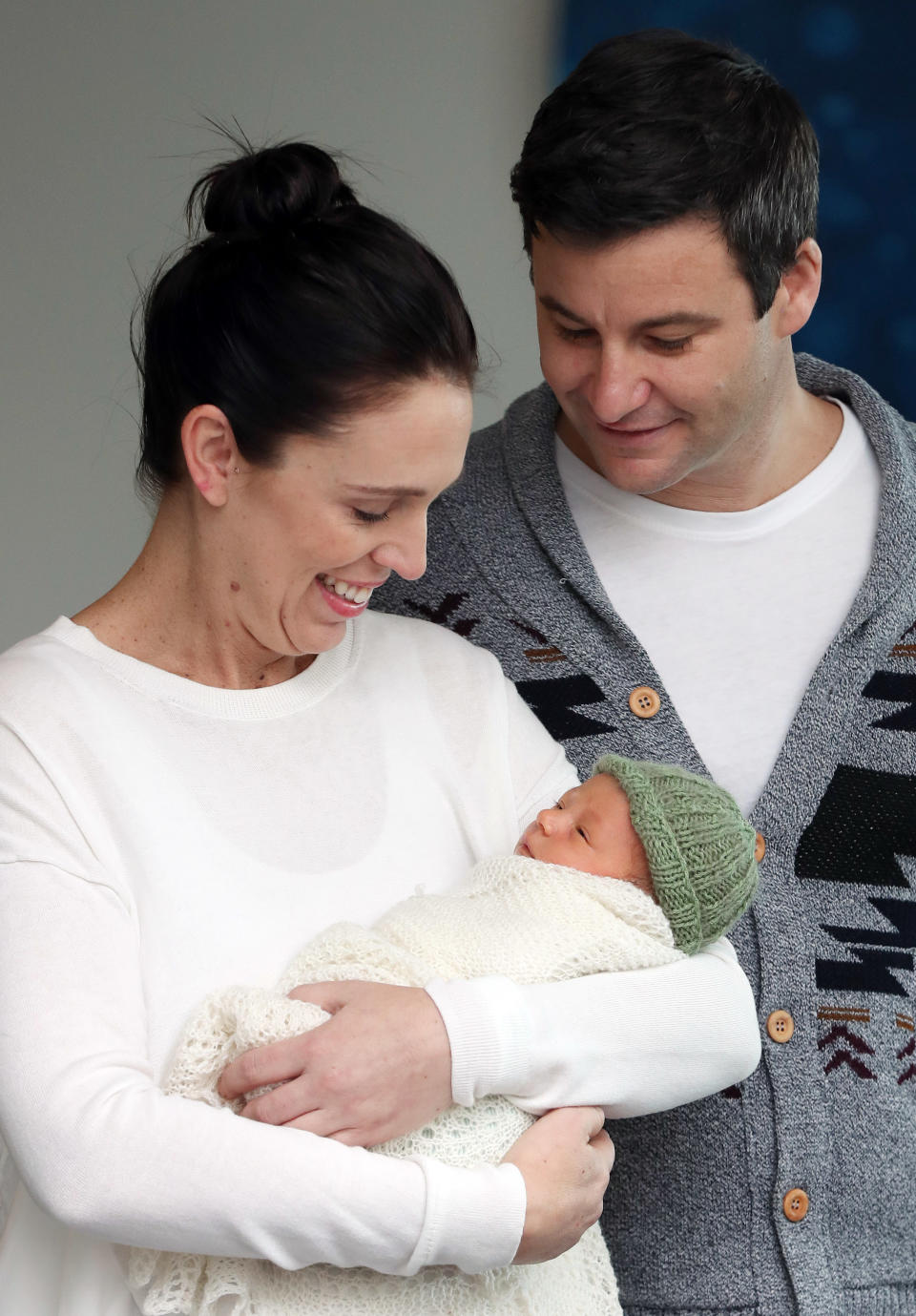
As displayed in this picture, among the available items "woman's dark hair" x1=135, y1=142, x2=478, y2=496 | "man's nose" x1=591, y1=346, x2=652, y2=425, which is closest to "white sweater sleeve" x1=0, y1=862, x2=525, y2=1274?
"woman's dark hair" x1=135, y1=142, x2=478, y2=496

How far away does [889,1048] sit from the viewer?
189cm

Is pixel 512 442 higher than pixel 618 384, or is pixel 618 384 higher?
pixel 618 384

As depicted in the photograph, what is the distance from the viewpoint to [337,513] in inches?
60.0

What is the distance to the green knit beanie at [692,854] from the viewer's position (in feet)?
5.26

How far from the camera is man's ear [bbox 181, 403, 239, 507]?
5.04ft

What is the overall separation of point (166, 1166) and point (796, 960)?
888 millimetres

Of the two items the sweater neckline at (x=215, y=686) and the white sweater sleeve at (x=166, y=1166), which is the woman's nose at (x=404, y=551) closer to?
the sweater neckline at (x=215, y=686)

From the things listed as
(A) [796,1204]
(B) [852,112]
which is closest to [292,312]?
(A) [796,1204]

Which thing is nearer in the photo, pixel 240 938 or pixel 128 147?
pixel 240 938

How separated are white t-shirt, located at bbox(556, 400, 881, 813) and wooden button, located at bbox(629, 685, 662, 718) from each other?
2.9 inches

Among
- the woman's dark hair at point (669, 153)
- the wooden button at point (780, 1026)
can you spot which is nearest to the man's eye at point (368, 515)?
the woman's dark hair at point (669, 153)

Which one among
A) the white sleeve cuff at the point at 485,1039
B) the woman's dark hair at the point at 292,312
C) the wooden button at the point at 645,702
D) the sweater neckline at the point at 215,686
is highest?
the woman's dark hair at the point at 292,312

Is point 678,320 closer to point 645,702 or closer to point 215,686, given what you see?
point 645,702

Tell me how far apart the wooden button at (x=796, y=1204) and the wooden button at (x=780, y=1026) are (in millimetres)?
178
